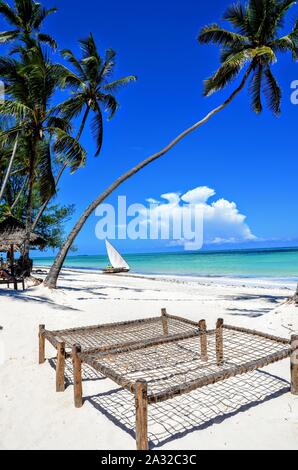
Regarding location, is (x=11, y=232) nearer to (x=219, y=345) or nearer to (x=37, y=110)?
(x=37, y=110)

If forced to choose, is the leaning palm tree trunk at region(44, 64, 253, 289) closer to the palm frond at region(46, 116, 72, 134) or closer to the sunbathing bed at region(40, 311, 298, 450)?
the palm frond at region(46, 116, 72, 134)

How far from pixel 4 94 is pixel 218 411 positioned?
13.4 m

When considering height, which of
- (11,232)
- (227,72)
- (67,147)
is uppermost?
(227,72)

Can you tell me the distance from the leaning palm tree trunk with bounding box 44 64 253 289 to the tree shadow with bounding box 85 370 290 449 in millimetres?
9471

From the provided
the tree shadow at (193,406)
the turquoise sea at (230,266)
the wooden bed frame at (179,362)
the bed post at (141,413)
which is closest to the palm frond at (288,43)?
the wooden bed frame at (179,362)

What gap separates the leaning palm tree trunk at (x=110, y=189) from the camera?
1351 centimetres

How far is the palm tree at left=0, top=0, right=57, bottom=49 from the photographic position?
55.1 feet

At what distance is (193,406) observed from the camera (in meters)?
4.13

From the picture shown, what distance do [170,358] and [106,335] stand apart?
1.75 metres

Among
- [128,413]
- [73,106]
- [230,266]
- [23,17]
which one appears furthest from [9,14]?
[230,266]

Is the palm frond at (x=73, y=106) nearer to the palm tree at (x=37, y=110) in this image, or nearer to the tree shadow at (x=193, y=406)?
the palm tree at (x=37, y=110)

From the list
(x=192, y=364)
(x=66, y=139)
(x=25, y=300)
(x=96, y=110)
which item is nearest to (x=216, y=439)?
(x=192, y=364)

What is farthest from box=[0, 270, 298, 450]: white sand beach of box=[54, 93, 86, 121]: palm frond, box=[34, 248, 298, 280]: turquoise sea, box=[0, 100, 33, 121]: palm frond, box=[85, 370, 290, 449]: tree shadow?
box=[34, 248, 298, 280]: turquoise sea
